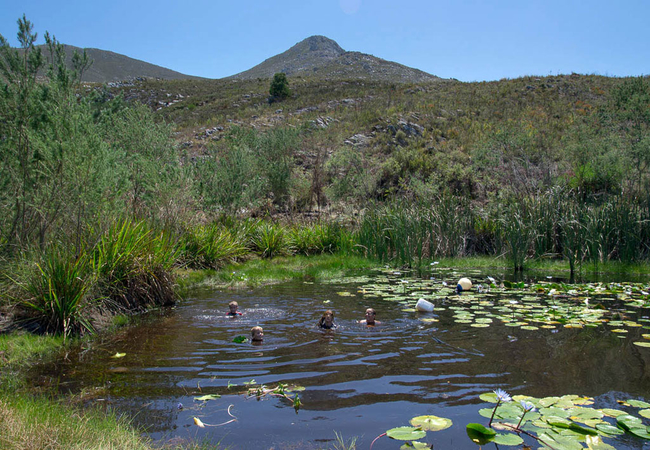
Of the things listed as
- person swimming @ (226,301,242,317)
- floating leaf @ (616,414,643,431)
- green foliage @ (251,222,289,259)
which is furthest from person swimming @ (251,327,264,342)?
green foliage @ (251,222,289,259)

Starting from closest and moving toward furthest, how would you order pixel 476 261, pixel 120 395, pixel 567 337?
1. pixel 120 395
2. pixel 567 337
3. pixel 476 261

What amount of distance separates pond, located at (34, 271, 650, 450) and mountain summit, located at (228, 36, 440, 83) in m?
69.7

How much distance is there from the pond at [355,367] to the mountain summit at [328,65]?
69.7m

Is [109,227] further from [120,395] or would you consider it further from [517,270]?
[517,270]

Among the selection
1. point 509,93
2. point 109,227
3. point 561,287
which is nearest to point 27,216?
point 109,227

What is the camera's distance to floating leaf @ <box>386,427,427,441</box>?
2755mm

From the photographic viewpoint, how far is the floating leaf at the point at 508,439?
2689 millimetres

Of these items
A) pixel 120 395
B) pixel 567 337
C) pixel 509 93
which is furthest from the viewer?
pixel 509 93

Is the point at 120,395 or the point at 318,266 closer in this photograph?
the point at 120,395

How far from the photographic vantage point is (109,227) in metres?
6.84

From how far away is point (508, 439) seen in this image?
8.98ft

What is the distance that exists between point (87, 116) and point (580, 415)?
6.85m

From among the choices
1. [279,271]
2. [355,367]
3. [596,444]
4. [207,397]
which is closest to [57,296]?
[207,397]

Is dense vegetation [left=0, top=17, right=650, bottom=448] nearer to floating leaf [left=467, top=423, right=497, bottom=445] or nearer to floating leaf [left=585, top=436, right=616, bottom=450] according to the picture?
floating leaf [left=467, top=423, right=497, bottom=445]
